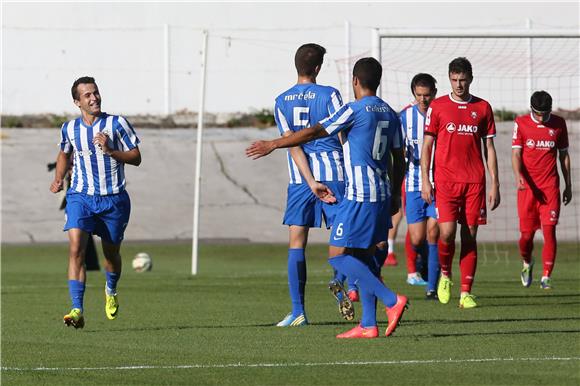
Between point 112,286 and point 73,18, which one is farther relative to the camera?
point 73,18

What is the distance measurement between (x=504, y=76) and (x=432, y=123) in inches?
578

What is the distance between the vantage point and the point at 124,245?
25.6 m

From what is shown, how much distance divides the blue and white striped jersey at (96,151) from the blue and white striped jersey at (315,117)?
138 centimetres

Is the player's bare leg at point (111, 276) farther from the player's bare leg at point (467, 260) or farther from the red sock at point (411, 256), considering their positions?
the red sock at point (411, 256)

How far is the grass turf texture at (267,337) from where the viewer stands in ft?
27.7

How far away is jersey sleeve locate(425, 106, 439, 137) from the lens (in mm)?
13352

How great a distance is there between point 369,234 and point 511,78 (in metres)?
18.0

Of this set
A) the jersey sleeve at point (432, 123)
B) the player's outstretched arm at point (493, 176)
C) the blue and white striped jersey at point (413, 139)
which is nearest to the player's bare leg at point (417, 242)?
the blue and white striped jersey at point (413, 139)

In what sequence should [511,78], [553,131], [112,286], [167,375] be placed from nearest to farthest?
[167,375], [112,286], [553,131], [511,78]

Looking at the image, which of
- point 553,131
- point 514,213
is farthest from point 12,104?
point 553,131

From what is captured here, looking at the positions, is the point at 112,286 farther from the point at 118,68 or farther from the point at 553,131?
the point at 118,68

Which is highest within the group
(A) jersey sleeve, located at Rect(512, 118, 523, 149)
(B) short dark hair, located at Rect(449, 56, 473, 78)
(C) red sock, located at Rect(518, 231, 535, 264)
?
(B) short dark hair, located at Rect(449, 56, 473, 78)

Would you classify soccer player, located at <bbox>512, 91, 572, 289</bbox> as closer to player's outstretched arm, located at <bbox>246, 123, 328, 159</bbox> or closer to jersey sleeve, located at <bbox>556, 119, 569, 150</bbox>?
jersey sleeve, located at <bbox>556, 119, 569, 150</bbox>

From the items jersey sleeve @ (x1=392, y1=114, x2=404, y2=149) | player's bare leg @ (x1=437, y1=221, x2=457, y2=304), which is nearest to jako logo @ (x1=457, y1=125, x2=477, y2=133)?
player's bare leg @ (x1=437, y1=221, x2=457, y2=304)
